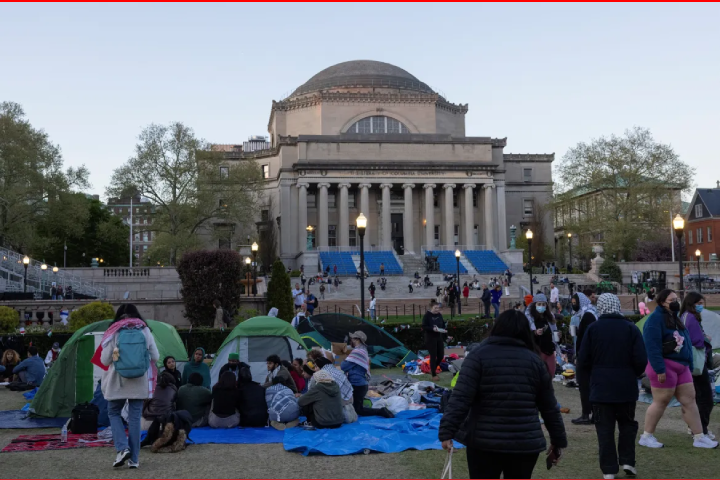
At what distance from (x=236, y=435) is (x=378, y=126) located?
2558 inches

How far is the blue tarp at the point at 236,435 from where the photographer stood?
35.6 ft

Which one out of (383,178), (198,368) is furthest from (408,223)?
(198,368)

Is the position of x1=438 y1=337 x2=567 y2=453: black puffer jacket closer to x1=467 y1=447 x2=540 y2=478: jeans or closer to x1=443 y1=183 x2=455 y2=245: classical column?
x1=467 y1=447 x2=540 y2=478: jeans

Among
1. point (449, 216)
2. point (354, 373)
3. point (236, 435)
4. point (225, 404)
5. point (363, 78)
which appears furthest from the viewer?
point (363, 78)

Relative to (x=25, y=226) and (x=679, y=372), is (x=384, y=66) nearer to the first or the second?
(x=25, y=226)

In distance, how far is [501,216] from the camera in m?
70.1

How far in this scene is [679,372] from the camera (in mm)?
9094

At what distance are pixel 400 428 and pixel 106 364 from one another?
4602mm

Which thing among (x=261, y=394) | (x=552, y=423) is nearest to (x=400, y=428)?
(x=261, y=394)

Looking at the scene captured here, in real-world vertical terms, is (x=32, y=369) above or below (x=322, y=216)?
below

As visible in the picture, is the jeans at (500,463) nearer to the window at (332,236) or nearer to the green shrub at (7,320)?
the green shrub at (7,320)

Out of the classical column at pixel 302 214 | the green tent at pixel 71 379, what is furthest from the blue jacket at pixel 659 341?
the classical column at pixel 302 214

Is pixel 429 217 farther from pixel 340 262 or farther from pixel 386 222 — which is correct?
pixel 340 262

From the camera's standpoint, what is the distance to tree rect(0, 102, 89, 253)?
48.9m
